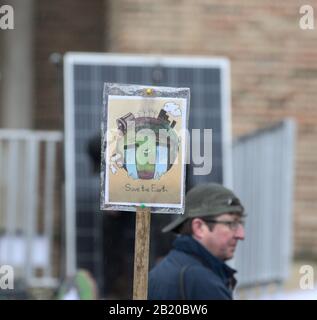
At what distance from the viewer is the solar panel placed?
7.61 metres

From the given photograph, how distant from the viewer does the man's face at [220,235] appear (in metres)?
5.34

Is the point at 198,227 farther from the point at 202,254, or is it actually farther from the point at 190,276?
the point at 190,276

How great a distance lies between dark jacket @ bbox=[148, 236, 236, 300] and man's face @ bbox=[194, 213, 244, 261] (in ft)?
0.25

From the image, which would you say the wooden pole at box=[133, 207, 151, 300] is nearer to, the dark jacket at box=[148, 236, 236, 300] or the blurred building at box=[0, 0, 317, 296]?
the dark jacket at box=[148, 236, 236, 300]

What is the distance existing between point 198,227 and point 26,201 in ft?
10.5

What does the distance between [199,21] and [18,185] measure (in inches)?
72.9

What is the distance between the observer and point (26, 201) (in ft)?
27.5

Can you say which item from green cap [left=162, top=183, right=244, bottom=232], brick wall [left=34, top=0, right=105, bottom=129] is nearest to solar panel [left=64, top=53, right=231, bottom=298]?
green cap [left=162, top=183, right=244, bottom=232]

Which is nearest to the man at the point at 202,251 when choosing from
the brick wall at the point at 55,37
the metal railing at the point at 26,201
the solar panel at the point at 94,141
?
the solar panel at the point at 94,141

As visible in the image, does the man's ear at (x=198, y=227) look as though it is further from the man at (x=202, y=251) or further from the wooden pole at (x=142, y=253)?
the wooden pole at (x=142, y=253)

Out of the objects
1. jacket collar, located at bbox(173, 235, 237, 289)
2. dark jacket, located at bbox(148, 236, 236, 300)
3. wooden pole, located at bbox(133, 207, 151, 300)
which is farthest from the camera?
jacket collar, located at bbox(173, 235, 237, 289)

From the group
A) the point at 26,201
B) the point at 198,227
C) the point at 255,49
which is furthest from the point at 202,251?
the point at 255,49

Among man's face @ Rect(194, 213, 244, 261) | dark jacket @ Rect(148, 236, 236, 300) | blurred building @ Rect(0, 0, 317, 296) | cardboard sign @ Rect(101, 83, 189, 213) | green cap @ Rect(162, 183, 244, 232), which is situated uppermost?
blurred building @ Rect(0, 0, 317, 296)

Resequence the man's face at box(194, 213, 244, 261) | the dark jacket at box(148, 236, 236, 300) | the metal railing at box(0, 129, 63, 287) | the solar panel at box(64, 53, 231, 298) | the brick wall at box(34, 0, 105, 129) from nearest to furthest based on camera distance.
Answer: the dark jacket at box(148, 236, 236, 300) < the man's face at box(194, 213, 244, 261) < the solar panel at box(64, 53, 231, 298) < the metal railing at box(0, 129, 63, 287) < the brick wall at box(34, 0, 105, 129)
